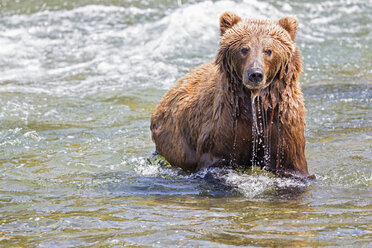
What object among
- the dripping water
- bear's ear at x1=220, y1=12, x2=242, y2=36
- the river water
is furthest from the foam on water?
the dripping water

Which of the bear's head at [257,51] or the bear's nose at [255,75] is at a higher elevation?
the bear's head at [257,51]

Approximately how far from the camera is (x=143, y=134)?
9.53m

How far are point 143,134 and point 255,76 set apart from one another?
12.7ft

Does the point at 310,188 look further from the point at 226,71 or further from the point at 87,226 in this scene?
the point at 87,226

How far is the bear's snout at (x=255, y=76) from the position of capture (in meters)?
5.92

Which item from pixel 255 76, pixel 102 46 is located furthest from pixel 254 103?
pixel 102 46

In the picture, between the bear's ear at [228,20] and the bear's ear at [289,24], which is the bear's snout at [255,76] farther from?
the bear's ear at [228,20]

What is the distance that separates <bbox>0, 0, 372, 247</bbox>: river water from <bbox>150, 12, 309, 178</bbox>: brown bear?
243mm

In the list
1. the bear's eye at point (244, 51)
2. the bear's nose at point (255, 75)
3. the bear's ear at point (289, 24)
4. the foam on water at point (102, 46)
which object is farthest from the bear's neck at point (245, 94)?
the foam on water at point (102, 46)

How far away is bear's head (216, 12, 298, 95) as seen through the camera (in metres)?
6.05

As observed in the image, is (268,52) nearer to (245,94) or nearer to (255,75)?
(255,75)

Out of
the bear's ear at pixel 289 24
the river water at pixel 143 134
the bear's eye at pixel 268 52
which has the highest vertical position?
the bear's ear at pixel 289 24

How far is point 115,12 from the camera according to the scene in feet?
60.0

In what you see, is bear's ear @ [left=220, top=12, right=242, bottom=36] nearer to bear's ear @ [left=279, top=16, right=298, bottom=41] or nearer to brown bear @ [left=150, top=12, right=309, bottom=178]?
brown bear @ [left=150, top=12, right=309, bottom=178]
